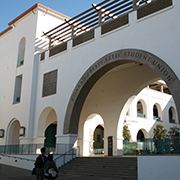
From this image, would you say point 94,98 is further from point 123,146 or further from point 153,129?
point 153,129

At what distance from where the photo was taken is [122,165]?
13773 millimetres

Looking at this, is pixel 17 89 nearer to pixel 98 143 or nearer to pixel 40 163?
pixel 98 143

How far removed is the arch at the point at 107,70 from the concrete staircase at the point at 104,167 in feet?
7.72

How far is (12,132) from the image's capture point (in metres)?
23.3

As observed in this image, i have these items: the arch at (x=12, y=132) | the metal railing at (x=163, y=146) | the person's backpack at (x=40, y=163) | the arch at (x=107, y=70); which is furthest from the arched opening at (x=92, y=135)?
the person's backpack at (x=40, y=163)

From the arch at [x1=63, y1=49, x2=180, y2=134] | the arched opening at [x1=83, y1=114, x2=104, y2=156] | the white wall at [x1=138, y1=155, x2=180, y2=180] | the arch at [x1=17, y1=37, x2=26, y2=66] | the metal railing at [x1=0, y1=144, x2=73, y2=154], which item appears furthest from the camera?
the arch at [x1=17, y1=37, x2=26, y2=66]

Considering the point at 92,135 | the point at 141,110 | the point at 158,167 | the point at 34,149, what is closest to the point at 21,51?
the point at 34,149

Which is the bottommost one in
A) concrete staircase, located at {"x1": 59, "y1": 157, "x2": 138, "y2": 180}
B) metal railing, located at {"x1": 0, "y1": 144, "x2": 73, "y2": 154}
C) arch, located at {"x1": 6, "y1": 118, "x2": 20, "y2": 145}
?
concrete staircase, located at {"x1": 59, "y1": 157, "x2": 138, "y2": 180}

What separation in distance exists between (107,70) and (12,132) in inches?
471

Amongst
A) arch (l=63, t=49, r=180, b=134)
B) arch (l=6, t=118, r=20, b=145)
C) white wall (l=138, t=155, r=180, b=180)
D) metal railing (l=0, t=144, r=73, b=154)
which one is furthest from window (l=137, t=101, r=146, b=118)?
white wall (l=138, t=155, r=180, b=180)

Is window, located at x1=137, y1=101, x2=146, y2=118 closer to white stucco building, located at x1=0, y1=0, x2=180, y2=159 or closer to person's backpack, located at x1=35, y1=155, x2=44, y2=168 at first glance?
white stucco building, located at x1=0, y1=0, x2=180, y2=159

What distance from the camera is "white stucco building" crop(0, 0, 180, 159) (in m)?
13.2

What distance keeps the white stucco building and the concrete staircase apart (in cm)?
188

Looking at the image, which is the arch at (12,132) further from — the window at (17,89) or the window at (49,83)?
the window at (49,83)
